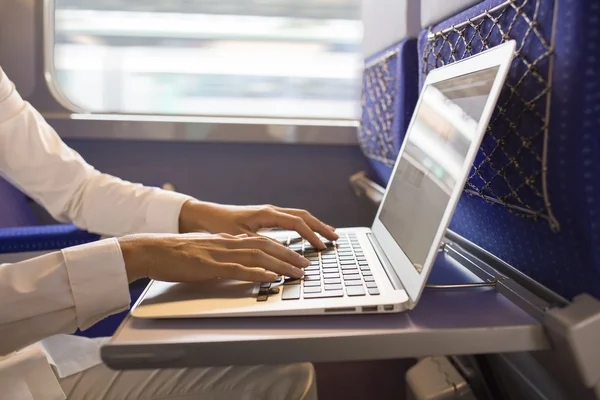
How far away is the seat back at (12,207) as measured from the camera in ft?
4.89

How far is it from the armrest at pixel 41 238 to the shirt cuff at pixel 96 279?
1.74 ft

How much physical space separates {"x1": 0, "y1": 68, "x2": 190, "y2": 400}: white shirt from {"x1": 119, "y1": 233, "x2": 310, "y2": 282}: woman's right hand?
0.03 metres

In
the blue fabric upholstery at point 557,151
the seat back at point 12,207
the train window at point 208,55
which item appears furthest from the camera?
the train window at point 208,55

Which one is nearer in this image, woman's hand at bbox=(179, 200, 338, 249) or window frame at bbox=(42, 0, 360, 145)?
woman's hand at bbox=(179, 200, 338, 249)

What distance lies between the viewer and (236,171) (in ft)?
6.20

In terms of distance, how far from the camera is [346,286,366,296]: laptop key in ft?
2.02

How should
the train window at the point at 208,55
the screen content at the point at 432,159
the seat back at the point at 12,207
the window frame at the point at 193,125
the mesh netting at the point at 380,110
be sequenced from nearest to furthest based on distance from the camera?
the screen content at the point at 432,159 → the mesh netting at the point at 380,110 → the seat back at the point at 12,207 → the window frame at the point at 193,125 → the train window at the point at 208,55

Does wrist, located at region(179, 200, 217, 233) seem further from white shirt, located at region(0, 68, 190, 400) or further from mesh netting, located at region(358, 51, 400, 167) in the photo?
mesh netting, located at region(358, 51, 400, 167)

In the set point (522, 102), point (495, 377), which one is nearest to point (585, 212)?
point (522, 102)

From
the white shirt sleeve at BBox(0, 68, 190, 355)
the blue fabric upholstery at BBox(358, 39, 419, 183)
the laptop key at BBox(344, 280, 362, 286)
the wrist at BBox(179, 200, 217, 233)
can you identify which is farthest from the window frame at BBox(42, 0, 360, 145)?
the laptop key at BBox(344, 280, 362, 286)

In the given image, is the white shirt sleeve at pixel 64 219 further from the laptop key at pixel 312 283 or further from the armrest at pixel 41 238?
the laptop key at pixel 312 283

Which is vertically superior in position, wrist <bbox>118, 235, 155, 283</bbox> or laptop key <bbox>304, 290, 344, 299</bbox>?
wrist <bbox>118, 235, 155, 283</bbox>

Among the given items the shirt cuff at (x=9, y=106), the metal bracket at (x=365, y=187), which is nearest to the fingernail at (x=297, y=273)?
the metal bracket at (x=365, y=187)

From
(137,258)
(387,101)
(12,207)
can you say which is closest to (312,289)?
(137,258)
